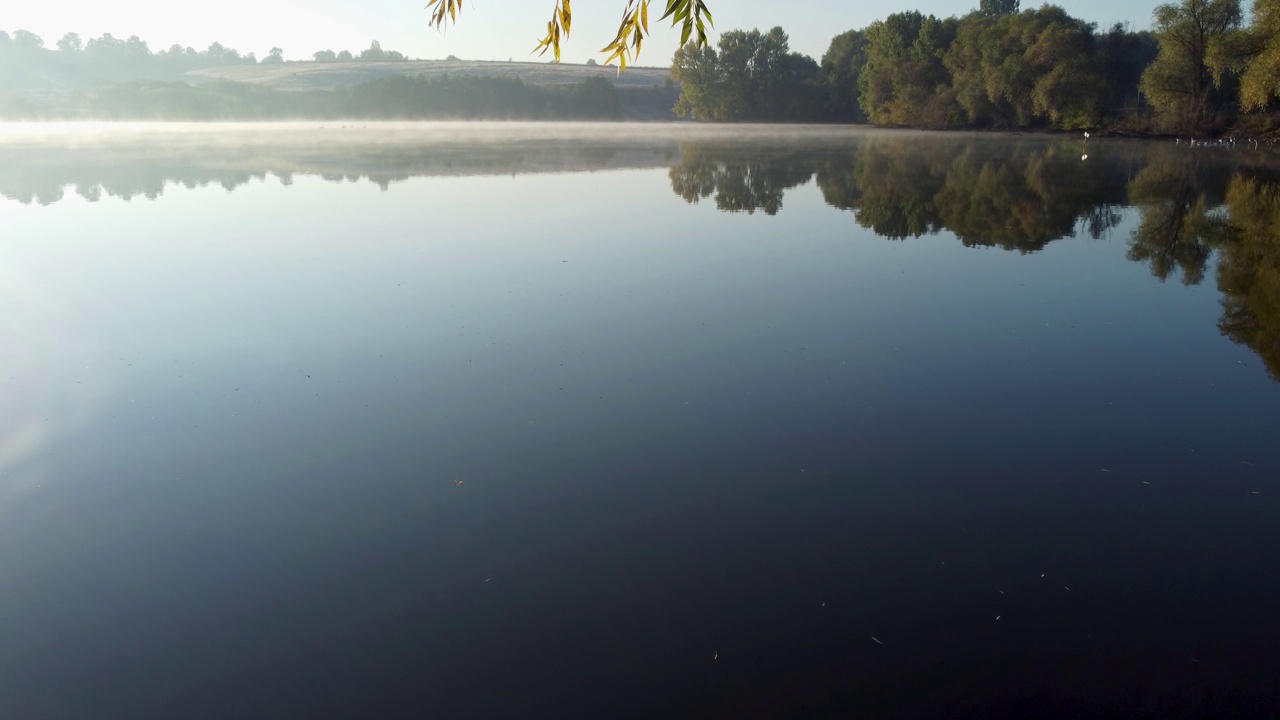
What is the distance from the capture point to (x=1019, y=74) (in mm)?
58844

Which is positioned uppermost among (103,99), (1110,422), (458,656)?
(103,99)

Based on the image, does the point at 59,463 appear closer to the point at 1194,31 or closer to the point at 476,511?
the point at 476,511

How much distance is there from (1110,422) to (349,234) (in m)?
14.5

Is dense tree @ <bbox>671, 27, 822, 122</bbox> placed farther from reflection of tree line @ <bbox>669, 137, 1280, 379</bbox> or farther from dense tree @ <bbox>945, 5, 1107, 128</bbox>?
reflection of tree line @ <bbox>669, 137, 1280, 379</bbox>

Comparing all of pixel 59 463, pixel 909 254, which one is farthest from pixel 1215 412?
pixel 59 463

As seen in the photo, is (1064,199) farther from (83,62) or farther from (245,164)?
(83,62)

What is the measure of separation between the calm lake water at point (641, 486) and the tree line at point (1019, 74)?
20.7 m

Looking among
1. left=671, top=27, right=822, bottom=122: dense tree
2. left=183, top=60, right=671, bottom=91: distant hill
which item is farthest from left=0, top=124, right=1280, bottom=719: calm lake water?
left=183, top=60, right=671, bottom=91: distant hill

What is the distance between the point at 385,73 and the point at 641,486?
153 m

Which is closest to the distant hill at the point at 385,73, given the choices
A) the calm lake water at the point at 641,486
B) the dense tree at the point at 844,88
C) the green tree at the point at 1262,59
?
the dense tree at the point at 844,88

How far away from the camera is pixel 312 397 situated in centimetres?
793

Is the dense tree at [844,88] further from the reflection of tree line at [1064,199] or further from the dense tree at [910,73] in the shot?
the reflection of tree line at [1064,199]

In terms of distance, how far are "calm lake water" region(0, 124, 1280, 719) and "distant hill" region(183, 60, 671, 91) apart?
11953cm

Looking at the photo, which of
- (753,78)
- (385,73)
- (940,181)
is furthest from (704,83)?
(940,181)
